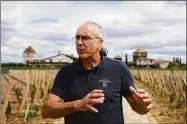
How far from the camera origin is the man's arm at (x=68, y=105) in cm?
314

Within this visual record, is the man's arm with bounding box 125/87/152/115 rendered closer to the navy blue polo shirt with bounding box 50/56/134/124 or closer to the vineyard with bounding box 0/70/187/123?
the navy blue polo shirt with bounding box 50/56/134/124

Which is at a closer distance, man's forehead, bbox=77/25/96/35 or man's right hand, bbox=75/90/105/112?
man's right hand, bbox=75/90/105/112

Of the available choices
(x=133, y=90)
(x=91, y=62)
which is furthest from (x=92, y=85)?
(x=133, y=90)

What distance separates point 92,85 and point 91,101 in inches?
17.5

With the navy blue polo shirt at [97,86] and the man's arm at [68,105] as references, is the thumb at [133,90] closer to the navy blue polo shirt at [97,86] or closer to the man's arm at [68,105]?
the navy blue polo shirt at [97,86]

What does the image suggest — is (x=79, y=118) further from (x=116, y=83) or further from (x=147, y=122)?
(x=147, y=122)

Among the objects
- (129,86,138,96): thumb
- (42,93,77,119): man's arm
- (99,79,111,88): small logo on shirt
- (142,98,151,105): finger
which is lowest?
(42,93,77,119): man's arm

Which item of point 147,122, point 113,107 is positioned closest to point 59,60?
point 147,122

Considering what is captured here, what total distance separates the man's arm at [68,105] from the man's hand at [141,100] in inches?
16.0

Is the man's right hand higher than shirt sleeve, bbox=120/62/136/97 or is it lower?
lower

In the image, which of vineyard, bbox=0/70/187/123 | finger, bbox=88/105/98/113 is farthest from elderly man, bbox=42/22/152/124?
vineyard, bbox=0/70/187/123

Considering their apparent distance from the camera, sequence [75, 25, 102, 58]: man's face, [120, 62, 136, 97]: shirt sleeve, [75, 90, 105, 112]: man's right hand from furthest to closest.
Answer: [120, 62, 136, 97]: shirt sleeve < [75, 25, 102, 58]: man's face < [75, 90, 105, 112]: man's right hand

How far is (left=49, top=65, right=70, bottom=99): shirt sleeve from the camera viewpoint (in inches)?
143

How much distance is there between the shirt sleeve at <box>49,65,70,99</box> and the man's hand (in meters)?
0.53
